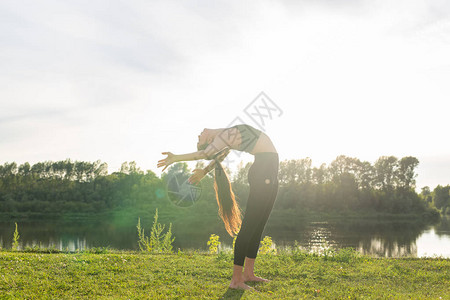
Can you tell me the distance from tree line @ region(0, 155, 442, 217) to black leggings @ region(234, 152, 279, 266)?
190 ft

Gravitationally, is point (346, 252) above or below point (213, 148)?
below

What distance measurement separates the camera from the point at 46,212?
68375 millimetres

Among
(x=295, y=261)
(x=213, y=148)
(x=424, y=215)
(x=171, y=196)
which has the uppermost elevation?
(x=213, y=148)

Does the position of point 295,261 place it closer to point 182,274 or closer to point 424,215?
point 182,274

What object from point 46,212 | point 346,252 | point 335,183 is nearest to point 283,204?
point 335,183

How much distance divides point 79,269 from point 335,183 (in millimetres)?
72146

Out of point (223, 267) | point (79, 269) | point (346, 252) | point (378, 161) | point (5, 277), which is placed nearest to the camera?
point (5, 277)

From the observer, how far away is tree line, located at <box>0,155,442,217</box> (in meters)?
66.8

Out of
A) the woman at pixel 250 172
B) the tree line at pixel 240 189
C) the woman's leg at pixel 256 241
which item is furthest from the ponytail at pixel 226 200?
the tree line at pixel 240 189

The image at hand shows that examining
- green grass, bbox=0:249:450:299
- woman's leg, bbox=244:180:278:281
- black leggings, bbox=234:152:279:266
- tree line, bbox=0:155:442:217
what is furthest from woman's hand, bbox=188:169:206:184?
tree line, bbox=0:155:442:217

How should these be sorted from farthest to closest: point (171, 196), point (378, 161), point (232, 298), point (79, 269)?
point (378, 161), point (171, 196), point (79, 269), point (232, 298)

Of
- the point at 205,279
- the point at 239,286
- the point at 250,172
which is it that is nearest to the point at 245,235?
the point at 239,286

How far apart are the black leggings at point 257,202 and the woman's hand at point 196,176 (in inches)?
25.3

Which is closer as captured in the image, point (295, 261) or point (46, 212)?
point (295, 261)
